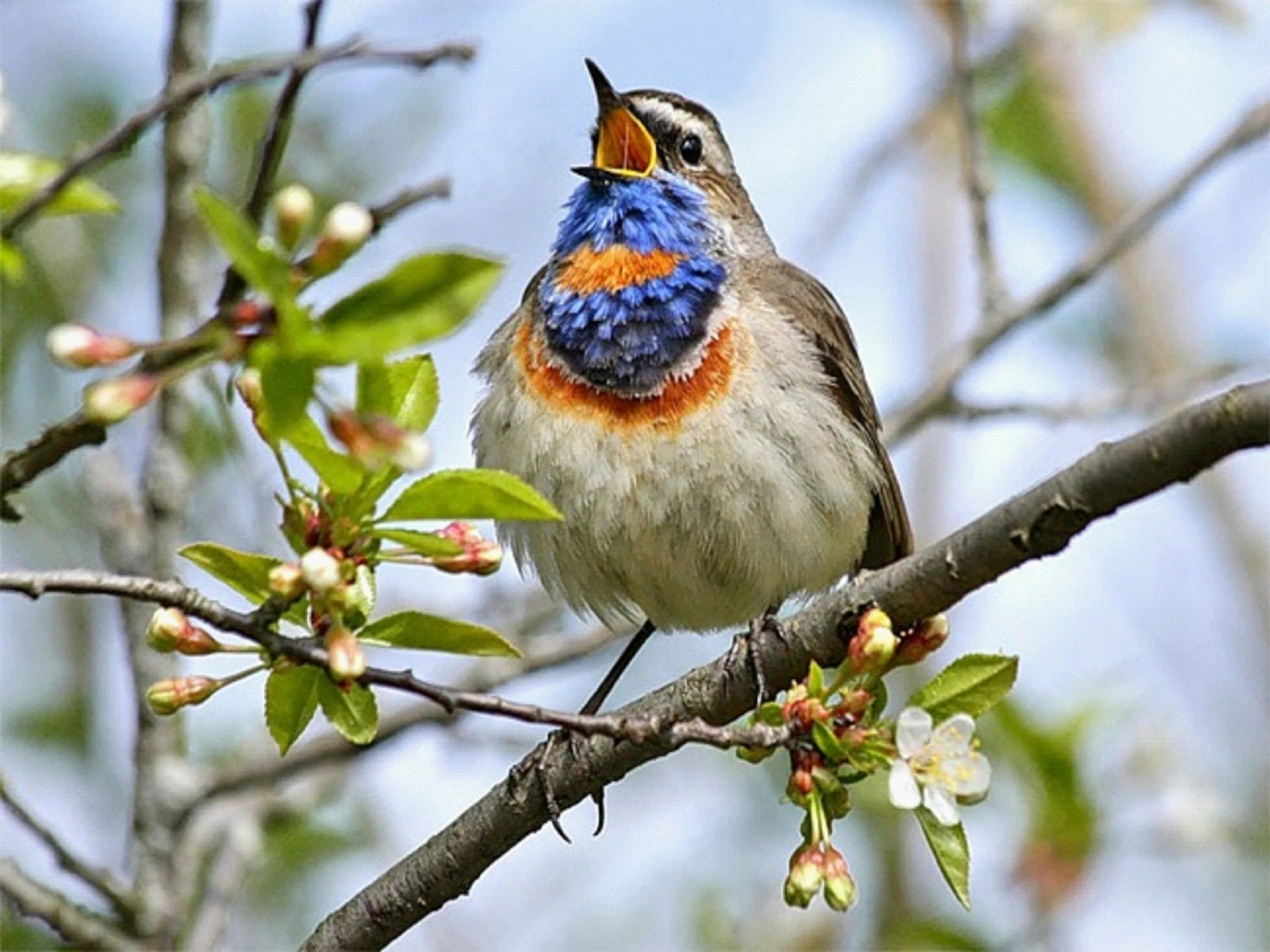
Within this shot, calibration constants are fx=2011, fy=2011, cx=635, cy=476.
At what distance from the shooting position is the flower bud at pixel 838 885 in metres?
3.79

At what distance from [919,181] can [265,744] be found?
486 cm

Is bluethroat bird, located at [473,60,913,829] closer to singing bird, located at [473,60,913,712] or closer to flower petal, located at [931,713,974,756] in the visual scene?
singing bird, located at [473,60,913,712]

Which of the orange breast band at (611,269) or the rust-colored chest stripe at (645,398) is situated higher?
the orange breast band at (611,269)

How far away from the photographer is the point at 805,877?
149 inches

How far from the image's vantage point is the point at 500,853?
170 inches

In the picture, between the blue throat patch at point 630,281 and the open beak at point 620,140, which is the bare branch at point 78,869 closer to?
the blue throat patch at point 630,281

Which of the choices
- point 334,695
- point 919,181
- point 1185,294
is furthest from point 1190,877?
point 334,695

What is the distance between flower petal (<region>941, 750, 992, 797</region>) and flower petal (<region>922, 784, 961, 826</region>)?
0.06ft

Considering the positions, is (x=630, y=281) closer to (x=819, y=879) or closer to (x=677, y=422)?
(x=677, y=422)

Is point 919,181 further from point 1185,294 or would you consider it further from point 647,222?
point 647,222

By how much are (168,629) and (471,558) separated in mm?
554

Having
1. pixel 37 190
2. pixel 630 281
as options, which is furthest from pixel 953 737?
pixel 630 281

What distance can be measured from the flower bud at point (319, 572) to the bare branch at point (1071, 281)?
12.0ft

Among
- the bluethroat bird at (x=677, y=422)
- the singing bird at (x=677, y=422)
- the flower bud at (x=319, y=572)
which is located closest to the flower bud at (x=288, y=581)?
the flower bud at (x=319, y=572)
